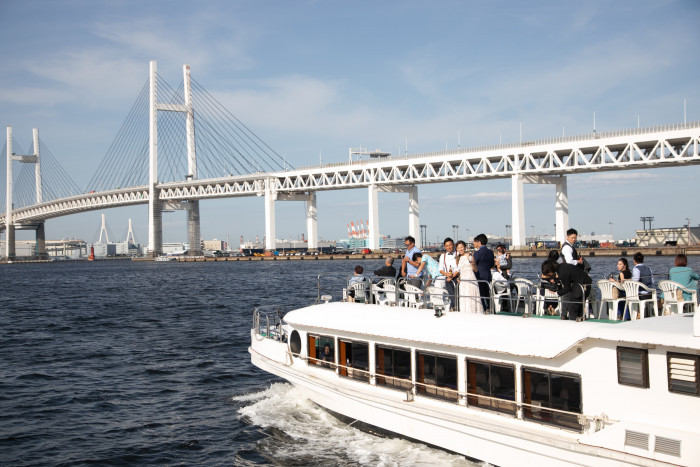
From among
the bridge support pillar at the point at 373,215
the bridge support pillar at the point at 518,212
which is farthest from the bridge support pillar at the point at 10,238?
the bridge support pillar at the point at 518,212

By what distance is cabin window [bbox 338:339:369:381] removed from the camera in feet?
34.6

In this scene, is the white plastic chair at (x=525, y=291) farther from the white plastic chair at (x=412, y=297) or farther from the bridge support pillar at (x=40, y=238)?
the bridge support pillar at (x=40, y=238)

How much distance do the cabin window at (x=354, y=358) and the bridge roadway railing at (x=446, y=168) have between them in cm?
6580

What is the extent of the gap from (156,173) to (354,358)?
10368cm

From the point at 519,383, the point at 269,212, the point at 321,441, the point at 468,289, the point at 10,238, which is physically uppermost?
the point at 269,212

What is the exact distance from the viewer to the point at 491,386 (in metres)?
8.74

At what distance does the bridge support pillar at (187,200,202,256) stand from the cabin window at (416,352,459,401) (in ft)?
359

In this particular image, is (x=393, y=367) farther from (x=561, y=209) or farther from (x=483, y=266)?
(x=561, y=209)

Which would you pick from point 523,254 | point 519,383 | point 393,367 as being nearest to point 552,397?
point 519,383

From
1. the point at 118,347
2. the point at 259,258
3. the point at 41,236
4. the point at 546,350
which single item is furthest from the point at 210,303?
the point at 41,236

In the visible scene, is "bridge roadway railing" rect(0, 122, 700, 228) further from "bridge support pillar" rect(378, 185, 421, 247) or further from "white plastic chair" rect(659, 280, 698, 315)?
"white plastic chair" rect(659, 280, 698, 315)

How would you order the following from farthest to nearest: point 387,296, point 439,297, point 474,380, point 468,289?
1. point 387,296
2. point 439,297
3. point 468,289
4. point 474,380

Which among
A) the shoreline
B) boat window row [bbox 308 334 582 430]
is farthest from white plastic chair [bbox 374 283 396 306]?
the shoreline

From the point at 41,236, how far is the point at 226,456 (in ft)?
466
